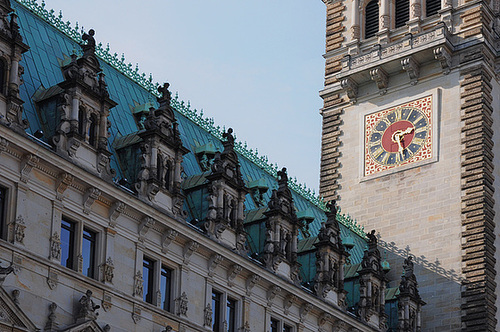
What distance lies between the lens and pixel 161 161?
4000cm

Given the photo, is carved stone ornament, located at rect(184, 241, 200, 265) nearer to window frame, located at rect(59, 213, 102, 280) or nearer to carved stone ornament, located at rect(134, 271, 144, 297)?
carved stone ornament, located at rect(134, 271, 144, 297)

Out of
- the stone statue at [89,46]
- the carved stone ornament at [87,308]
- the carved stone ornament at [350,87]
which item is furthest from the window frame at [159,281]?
the carved stone ornament at [350,87]

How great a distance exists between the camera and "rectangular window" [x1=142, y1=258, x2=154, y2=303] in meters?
38.1

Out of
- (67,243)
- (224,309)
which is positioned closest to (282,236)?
(224,309)

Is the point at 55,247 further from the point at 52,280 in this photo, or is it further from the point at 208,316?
the point at 208,316

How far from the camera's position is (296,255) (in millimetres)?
45781

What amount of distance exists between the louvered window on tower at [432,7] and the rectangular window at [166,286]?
28.7 meters

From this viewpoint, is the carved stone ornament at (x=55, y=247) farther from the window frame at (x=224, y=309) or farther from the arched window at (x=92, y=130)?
the window frame at (x=224, y=309)

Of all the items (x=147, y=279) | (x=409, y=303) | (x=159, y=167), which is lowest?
(x=147, y=279)

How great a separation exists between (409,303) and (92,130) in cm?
2148

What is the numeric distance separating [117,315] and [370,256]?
18887 mm

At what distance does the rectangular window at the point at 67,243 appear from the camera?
34938 mm

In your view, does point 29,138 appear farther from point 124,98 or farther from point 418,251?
point 418,251

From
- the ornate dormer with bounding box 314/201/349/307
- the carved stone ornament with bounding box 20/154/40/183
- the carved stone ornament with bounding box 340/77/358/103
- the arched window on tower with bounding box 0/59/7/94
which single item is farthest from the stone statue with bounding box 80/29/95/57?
the carved stone ornament with bounding box 340/77/358/103
